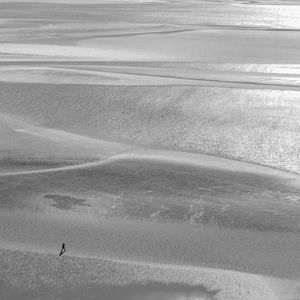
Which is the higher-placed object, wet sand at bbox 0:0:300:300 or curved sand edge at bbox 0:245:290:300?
curved sand edge at bbox 0:245:290:300

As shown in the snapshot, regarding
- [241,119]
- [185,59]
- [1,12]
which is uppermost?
[241,119]

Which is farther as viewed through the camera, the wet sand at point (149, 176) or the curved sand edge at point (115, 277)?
the wet sand at point (149, 176)

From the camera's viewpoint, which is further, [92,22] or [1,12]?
[1,12]

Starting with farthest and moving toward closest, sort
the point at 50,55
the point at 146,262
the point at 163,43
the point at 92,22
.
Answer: the point at 92,22 < the point at 163,43 < the point at 50,55 < the point at 146,262

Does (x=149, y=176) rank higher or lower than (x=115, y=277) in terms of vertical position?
lower

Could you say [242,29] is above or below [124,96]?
below

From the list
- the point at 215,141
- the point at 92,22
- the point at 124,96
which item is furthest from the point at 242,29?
the point at 215,141

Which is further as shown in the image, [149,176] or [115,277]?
[149,176]

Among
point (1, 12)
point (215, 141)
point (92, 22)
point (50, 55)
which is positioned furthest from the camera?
point (1, 12)

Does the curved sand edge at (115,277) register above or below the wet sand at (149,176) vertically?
above

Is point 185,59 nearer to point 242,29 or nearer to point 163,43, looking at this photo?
point 163,43

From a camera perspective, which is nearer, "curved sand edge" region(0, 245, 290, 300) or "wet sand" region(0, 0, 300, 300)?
"curved sand edge" region(0, 245, 290, 300)
